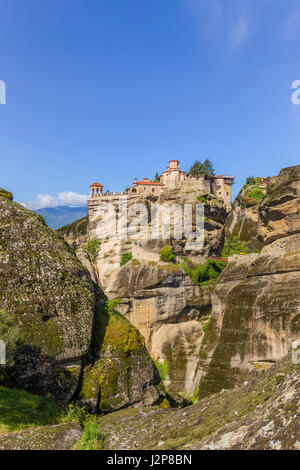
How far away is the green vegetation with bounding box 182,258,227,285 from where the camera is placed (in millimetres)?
40250

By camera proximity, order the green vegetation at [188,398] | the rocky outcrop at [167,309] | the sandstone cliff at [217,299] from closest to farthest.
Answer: the sandstone cliff at [217,299] → the green vegetation at [188,398] → the rocky outcrop at [167,309]

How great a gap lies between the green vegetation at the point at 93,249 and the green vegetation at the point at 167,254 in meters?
10.5

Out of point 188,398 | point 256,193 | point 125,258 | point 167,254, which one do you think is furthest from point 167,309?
point 256,193

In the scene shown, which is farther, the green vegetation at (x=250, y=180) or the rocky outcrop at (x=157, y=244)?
the green vegetation at (x=250, y=180)

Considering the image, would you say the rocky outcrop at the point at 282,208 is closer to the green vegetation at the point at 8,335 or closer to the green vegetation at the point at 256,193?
the green vegetation at the point at 8,335

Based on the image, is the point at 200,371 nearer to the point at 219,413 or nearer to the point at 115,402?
the point at 115,402

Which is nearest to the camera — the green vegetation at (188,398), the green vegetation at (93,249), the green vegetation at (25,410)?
the green vegetation at (25,410)

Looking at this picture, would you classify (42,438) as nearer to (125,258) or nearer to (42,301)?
(42,301)

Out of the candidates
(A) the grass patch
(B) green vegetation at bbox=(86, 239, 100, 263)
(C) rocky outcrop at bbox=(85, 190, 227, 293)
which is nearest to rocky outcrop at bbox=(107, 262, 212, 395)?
(C) rocky outcrop at bbox=(85, 190, 227, 293)

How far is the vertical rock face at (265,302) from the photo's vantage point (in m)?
24.7

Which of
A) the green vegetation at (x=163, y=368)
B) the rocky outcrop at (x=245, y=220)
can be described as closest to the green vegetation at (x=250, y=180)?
the rocky outcrop at (x=245, y=220)

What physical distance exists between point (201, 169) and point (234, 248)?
68.1 ft

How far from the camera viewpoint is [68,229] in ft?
201
